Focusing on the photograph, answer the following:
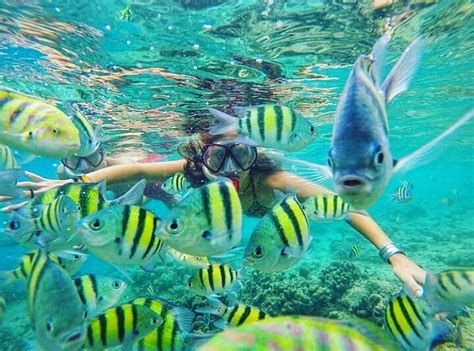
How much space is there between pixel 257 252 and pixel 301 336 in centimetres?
181

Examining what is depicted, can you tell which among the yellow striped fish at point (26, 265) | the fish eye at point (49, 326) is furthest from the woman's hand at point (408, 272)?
the fish eye at point (49, 326)

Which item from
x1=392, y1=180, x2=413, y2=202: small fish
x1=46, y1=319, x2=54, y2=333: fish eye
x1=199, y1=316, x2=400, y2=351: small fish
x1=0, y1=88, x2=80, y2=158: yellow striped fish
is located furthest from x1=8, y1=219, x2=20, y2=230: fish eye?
x1=392, y1=180, x2=413, y2=202: small fish

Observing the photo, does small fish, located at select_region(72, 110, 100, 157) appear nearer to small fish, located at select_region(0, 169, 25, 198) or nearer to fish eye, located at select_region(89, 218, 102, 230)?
small fish, located at select_region(0, 169, 25, 198)

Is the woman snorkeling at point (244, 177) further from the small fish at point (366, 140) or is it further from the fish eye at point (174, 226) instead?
the small fish at point (366, 140)

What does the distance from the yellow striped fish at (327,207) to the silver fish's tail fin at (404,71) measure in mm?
2984

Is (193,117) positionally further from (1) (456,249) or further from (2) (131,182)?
(1) (456,249)

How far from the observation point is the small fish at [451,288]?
392cm

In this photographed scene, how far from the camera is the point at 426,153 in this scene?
175 centimetres

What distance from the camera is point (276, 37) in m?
10.2

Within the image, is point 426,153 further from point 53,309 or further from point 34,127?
point 34,127

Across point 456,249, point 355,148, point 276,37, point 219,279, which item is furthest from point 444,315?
point 456,249

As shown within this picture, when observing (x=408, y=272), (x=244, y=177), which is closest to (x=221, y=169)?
(x=244, y=177)

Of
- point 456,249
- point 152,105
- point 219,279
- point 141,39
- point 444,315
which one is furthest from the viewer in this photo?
point 456,249

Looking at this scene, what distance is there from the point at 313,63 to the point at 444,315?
9063mm
